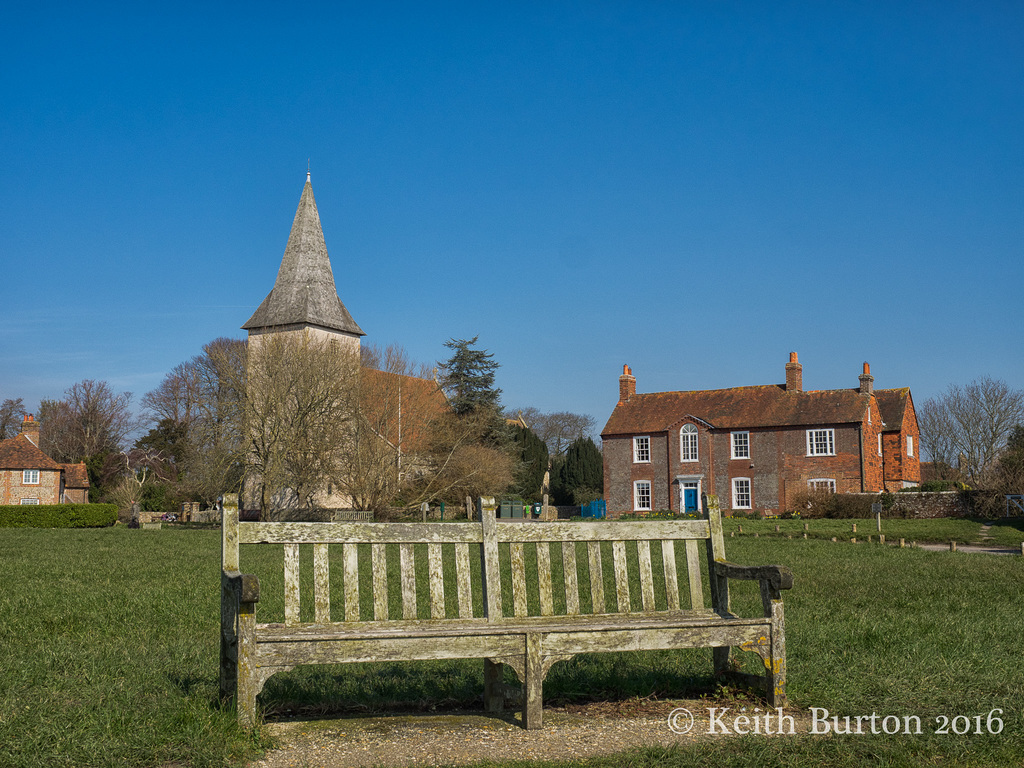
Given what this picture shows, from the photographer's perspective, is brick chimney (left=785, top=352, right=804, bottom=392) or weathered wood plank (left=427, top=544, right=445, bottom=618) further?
brick chimney (left=785, top=352, right=804, bottom=392)

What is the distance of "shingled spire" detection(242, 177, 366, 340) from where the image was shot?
49.9 meters

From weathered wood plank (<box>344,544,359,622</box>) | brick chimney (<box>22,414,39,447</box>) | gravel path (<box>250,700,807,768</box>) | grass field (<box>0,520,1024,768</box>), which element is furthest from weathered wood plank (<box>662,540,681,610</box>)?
brick chimney (<box>22,414,39,447</box>)

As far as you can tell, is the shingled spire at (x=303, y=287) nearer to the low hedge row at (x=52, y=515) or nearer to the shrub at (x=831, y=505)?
the low hedge row at (x=52, y=515)

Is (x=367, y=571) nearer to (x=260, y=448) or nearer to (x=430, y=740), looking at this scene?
(x=430, y=740)

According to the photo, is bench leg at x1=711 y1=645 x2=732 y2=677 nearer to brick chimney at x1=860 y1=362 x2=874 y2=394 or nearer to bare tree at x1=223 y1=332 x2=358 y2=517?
bare tree at x1=223 y1=332 x2=358 y2=517

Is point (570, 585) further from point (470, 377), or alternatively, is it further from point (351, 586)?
point (470, 377)


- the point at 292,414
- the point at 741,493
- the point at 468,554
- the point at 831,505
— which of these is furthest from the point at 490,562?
the point at 741,493

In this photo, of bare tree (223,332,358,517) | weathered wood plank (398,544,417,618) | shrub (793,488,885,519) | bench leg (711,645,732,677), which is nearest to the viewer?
weathered wood plank (398,544,417,618)

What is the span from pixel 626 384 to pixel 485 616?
46.7m

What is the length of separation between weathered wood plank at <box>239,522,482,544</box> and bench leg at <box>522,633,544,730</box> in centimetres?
85

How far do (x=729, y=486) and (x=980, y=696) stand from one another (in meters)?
42.2

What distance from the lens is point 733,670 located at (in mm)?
5961

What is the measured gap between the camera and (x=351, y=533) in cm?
534

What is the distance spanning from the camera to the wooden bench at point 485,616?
4.65 m
